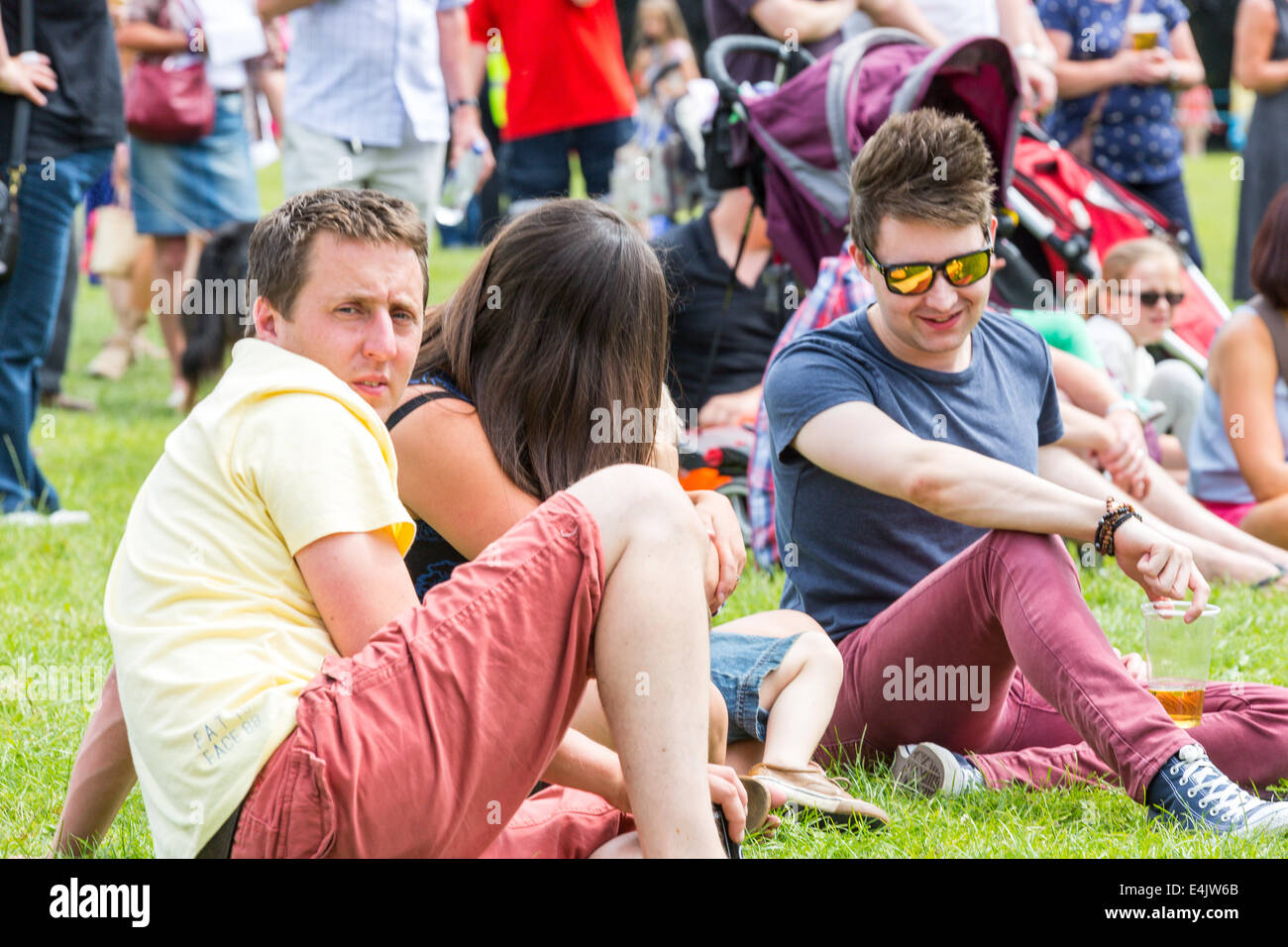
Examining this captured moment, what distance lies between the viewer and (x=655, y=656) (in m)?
2.00

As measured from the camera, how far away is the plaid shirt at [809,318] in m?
4.14

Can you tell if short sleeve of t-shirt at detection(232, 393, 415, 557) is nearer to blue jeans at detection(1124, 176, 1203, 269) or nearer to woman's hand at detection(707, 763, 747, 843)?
woman's hand at detection(707, 763, 747, 843)

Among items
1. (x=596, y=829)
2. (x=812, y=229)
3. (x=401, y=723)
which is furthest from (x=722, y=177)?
(x=401, y=723)

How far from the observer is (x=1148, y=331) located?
18.0ft

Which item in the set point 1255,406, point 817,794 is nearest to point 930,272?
point 817,794

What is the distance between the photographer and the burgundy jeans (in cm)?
252

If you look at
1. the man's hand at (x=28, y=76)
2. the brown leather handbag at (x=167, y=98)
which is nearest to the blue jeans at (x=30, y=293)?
the man's hand at (x=28, y=76)

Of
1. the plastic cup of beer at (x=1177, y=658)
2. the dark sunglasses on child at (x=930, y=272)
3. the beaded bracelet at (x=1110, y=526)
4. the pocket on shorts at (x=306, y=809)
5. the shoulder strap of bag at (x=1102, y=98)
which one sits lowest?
the plastic cup of beer at (x=1177, y=658)

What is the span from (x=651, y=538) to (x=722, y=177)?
3.21 metres

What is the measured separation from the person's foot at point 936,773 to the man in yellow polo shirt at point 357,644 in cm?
83

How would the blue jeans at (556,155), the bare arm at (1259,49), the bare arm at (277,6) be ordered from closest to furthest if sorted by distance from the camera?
the bare arm at (277,6), the bare arm at (1259,49), the blue jeans at (556,155)

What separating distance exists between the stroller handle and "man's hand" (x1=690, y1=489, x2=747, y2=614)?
→ 254 centimetres

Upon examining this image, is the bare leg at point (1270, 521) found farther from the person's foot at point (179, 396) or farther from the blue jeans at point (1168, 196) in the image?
the person's foot at point (179, 396)

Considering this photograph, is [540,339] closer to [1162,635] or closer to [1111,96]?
[1162,635]
